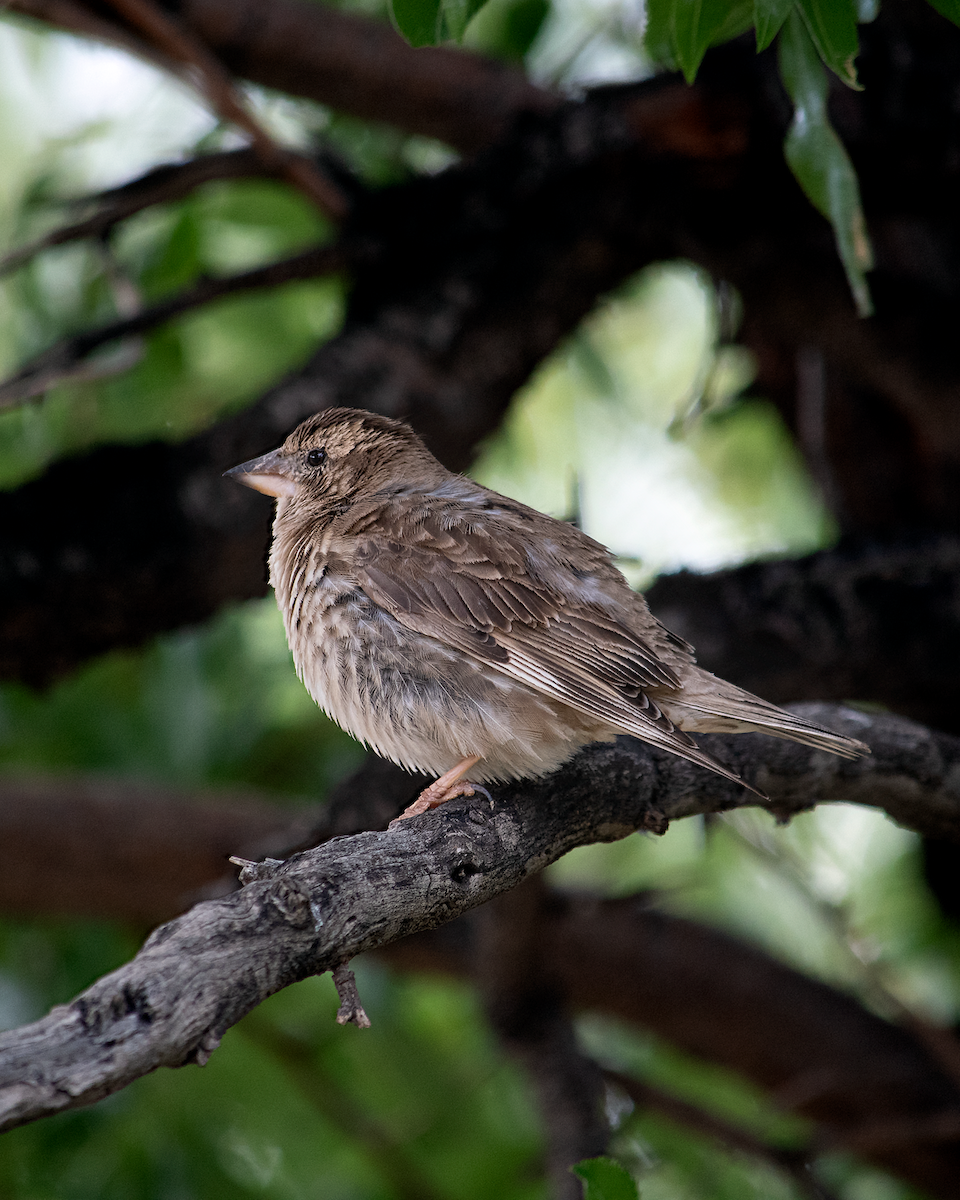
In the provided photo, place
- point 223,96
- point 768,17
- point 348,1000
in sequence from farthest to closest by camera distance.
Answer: point 223,96
point 768,17
point 348,1000

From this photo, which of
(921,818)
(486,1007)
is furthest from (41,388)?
(921,818)

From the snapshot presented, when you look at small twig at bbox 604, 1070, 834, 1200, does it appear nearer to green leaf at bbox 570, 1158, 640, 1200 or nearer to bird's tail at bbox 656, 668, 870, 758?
bird's tail at bbox 656, 668, 870, 758

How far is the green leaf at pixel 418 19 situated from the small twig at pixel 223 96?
91.5 inches

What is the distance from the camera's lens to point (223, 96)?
4195 mm

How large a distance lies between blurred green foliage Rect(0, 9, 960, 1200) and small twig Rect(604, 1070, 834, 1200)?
96 millimetres

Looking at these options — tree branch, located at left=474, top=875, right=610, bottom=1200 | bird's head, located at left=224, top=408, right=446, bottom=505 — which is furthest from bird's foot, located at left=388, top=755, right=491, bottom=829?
tree branch, located at left=474, top=875, right=610, bottom=1200

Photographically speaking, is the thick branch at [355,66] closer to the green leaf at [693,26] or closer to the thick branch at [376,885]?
the green leaf at [693,26]

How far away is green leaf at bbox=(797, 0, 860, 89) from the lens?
77.9 inches

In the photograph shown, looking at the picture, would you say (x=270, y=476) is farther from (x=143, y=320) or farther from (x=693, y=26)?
(x=693, y=26)

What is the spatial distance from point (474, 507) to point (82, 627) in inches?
61.4

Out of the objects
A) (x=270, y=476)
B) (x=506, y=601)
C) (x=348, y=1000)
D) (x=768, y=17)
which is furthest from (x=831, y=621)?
(x=348, y=1000)

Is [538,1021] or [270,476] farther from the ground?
[270,476]

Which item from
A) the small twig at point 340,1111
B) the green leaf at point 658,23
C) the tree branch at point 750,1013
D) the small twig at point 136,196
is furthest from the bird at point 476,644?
the small twig at point 340,1111

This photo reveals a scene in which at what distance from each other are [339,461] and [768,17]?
1.47 metres
